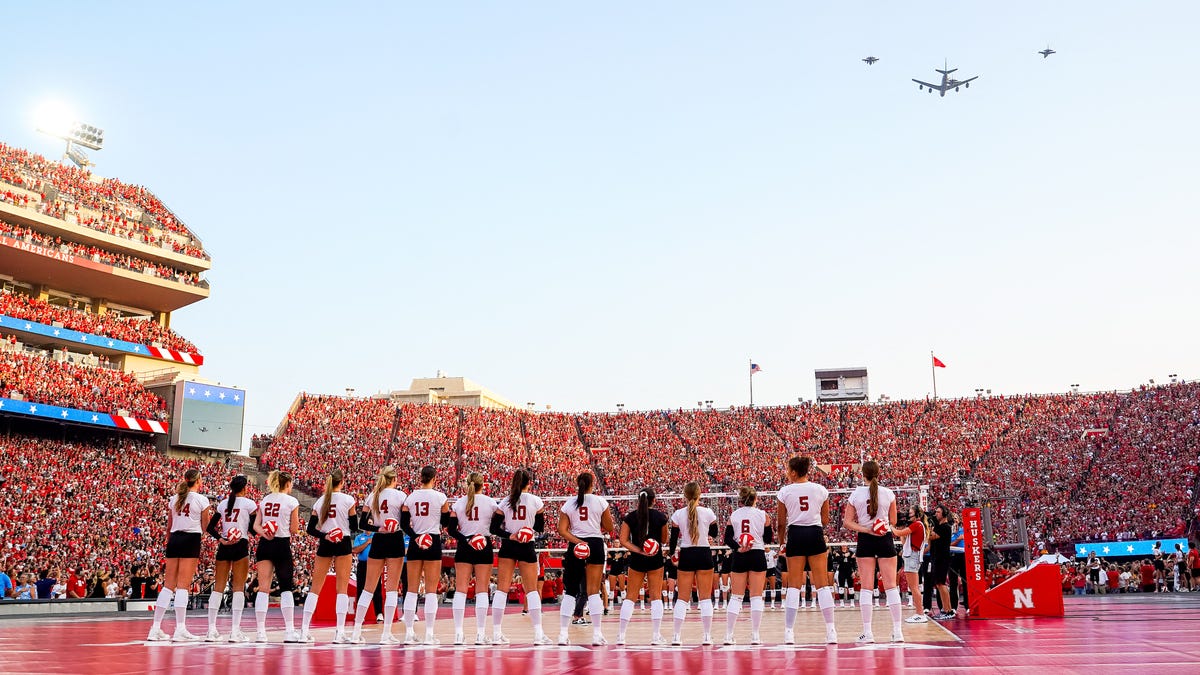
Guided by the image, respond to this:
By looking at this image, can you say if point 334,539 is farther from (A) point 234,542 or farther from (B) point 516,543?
(B) point 516,543

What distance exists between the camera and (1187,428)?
5006 cm

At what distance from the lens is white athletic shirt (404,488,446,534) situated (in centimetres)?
1156

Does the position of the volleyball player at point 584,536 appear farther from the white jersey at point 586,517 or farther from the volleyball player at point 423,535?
the volleyball player at point 423,535

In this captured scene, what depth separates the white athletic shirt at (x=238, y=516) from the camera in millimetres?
11789

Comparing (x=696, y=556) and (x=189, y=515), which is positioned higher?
(x=189, y=515)

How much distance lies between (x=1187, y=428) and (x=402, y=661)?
51.7 metres

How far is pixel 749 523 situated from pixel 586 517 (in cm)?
183

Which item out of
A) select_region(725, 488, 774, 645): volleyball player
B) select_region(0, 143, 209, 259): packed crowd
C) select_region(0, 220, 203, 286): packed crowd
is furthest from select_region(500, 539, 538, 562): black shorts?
select_region(0, 143, 209, 259): packed crowd

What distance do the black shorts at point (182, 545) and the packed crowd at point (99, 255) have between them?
4047 cm

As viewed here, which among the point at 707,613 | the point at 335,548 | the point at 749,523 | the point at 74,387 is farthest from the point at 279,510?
the point at 74,387

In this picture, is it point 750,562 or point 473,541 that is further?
point 473,541

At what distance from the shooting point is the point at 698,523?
36.3 ft

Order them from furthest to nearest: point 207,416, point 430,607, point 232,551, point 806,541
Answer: point 207,416
point 232,551
point 430,607
point 806,541

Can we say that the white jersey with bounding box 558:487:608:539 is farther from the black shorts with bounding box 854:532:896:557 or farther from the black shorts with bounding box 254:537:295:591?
the black shorts with bounding box 254:537:295:591
